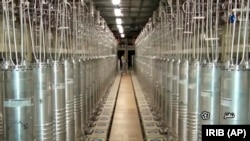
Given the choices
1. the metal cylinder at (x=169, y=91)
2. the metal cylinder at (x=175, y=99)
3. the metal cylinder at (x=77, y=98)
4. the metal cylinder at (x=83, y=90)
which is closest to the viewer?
the metal cylinder at (x=175, y=99)

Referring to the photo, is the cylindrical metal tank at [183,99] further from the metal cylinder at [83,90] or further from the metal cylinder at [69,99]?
the metal cylinder at [83,90]

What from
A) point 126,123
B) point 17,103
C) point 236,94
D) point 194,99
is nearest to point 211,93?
point 194,99

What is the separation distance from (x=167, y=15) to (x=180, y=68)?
272 centimetres

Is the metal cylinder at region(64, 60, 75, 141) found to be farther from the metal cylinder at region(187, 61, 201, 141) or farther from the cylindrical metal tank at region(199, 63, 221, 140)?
the cylindrical metal tank at region(199, 63, 221, 140)

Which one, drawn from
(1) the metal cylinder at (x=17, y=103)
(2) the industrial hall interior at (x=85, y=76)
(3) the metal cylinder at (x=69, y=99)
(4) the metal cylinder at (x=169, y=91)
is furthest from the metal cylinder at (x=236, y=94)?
Answer: (4) the metal cylinder at (x=169, y=91)

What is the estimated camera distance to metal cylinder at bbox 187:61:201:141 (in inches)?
134

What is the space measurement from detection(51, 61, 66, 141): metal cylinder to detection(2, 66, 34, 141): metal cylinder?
771 mm

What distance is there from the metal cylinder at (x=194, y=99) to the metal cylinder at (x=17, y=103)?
1.76 metres

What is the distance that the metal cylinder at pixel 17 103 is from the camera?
2568 mm

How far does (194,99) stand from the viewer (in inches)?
135

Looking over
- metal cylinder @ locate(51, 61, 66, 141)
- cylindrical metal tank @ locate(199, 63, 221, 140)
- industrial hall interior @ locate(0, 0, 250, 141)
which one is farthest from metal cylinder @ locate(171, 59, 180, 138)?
metal cylinder @ locate(51, 61, 66, 141)

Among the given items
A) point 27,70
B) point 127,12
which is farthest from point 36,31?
point 127,12

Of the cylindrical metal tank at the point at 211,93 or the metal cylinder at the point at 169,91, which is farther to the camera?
the metal cylinder at the point at 169,91

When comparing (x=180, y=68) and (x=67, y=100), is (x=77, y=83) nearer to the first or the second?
(x=67, y=100)
